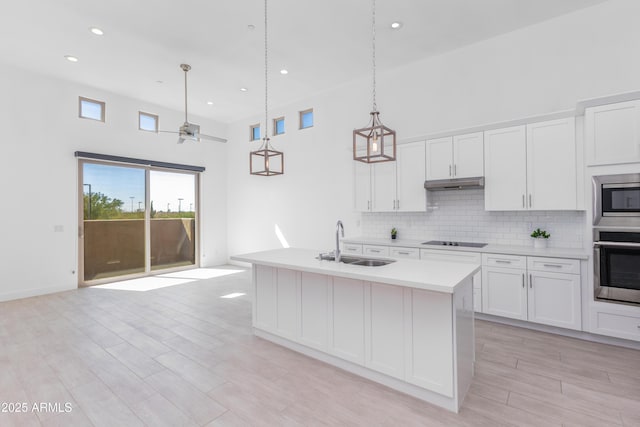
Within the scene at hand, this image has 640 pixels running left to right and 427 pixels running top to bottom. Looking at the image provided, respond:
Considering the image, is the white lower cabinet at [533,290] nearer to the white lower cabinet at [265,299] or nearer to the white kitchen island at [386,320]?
the white kitchen island at [386,320]

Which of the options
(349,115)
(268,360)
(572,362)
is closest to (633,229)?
(572,362)

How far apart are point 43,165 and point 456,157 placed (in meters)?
6.70

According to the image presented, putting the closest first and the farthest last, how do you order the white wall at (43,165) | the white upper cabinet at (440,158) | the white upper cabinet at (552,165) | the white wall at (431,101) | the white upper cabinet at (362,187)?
the white upper cabinet at (552,165) < the white wall at (431,101) < the white upper cabinet at (440,158) < the white wall at (43,165) < the white upper cabinet at (362,187)

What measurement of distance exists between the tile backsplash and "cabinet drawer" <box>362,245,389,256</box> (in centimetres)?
63

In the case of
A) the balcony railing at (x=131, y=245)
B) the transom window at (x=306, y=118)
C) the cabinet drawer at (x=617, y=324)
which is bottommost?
the cabinet drawer at (x=617, y=324)

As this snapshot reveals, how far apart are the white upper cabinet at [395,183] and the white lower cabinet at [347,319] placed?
234 centimetres

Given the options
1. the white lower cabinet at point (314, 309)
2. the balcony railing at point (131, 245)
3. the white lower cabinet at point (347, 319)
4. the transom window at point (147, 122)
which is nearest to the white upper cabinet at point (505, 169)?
the white lower cabinet at point (347, 319)

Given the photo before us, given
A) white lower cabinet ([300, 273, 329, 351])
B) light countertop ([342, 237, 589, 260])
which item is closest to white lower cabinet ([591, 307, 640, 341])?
light countertop ([342, 237, 589, 260])

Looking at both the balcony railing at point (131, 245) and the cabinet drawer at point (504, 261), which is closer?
the cabinet drawer at point (504, 261)

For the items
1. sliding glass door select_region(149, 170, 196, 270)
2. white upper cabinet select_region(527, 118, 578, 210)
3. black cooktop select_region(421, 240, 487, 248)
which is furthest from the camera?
sliding glass door select_region(149, 170, 196, 270)

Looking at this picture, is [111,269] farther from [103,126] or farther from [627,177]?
[627,177]

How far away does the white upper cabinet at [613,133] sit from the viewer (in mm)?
2893

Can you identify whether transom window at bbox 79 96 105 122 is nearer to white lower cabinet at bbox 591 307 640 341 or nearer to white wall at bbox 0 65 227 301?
white wall at bbox 0 65 227 301

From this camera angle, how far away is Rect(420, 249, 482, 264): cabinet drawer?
3.76 meters
